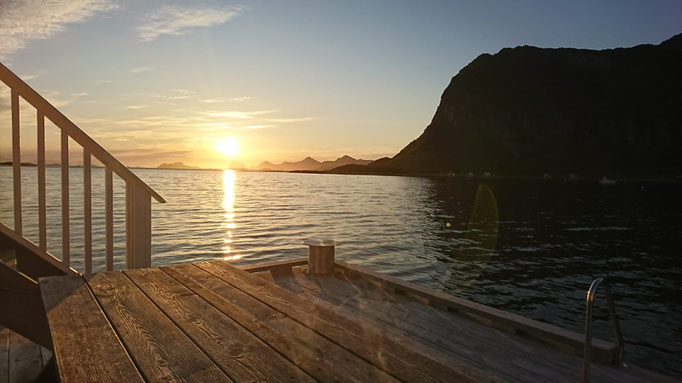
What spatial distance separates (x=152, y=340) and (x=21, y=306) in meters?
2.11

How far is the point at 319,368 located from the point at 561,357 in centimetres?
364

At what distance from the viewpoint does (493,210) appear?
133ft

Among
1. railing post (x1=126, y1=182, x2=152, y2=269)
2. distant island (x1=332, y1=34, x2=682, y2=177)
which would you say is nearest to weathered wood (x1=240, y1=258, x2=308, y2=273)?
railing post (x1=126, y1=182, x2=152, y2=269)

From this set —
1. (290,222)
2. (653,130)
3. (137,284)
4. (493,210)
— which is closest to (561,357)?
(137,284)

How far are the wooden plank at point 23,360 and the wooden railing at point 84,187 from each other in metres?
0.96

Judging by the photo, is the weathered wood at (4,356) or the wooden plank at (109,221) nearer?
the weathered wood at (4,356)

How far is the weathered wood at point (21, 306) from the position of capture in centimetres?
341

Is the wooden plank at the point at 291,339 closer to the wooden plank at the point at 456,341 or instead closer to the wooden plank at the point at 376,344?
the wooden plank at the point at 376,344

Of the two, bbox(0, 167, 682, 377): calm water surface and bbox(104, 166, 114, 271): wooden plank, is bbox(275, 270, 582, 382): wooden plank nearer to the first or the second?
bbox(104, 166, 114, 271): wooden plank

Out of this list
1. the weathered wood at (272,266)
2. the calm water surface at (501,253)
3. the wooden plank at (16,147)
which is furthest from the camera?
the calm water surface at (501,253)

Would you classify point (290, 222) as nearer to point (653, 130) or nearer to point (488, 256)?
point (488, 256)

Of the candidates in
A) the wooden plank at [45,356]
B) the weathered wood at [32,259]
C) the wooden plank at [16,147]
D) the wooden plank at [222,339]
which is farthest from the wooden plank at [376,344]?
the wooden plank at [45,356]

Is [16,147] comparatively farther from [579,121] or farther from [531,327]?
Result: [579,121]

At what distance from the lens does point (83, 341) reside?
2.14 metres
